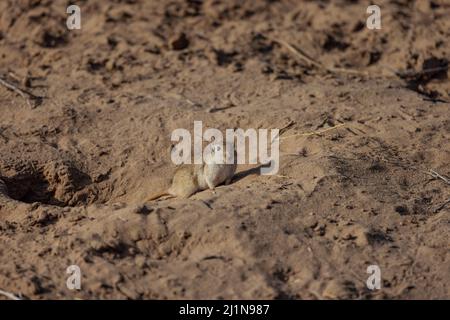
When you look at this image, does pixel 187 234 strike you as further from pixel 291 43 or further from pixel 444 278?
pixel 291 43

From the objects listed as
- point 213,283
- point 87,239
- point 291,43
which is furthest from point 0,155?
point 291,43

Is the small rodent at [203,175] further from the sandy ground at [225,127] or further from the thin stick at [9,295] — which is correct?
the thin stick at [9,295]

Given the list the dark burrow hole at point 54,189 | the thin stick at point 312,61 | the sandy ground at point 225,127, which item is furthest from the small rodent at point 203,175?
the thin stick at point 312,61

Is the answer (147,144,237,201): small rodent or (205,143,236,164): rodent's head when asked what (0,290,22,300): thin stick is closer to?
(147,144,237,201): small rodent

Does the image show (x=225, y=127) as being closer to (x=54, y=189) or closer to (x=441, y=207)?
(x=54, y=189)
